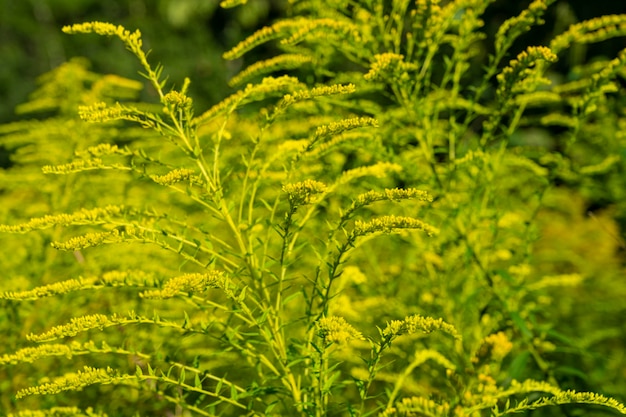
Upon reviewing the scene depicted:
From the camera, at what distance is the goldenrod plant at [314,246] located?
44.8 inches

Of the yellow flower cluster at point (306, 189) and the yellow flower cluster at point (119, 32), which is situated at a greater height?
the yellow flower cluster at point (119, 32)

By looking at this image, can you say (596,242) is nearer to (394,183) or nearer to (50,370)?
(394,183)

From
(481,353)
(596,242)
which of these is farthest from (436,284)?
(596,242)

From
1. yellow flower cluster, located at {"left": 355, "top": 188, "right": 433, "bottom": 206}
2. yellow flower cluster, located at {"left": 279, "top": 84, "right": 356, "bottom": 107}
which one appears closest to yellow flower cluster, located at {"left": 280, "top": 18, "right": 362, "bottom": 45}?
yellow flower cluster, located at {"left": 279, "top": 84, "right": 356, "bottom": 107}

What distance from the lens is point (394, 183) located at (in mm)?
2070

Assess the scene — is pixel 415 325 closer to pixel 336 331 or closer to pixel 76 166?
pixel 336 331

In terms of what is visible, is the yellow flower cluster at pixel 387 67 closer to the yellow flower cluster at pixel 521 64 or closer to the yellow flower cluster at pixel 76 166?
the yellow flower cluster at pixel 521 64

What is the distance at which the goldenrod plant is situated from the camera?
1.14 metres

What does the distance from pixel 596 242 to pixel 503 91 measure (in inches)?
92.7

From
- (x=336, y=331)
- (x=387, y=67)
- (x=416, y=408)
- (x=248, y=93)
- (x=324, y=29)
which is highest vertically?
(x=324, y=29)

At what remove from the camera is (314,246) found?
6.32 feet

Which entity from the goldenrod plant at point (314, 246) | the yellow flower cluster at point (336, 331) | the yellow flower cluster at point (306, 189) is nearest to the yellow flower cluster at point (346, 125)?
the goldenrod plant at point (314, 246)

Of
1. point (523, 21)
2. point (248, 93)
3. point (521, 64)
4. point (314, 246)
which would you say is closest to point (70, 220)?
point (248, 93)

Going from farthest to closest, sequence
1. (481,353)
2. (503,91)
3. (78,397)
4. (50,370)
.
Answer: (78,397)
(50,370)
(503,91)
(481,353)
